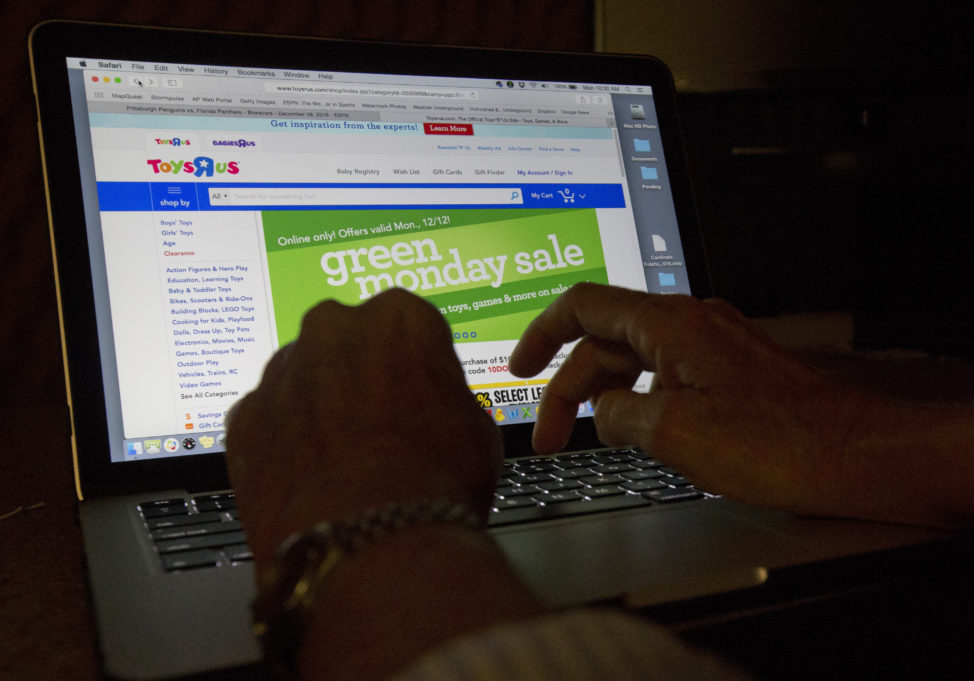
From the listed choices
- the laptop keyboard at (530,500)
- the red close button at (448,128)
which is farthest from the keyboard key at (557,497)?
the red close button at (448,128)

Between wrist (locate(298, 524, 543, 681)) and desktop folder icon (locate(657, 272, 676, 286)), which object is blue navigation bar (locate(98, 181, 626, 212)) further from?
wrist (locate(298, 524, 543, 681))

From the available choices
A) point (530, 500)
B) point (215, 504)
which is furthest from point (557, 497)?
point (215, 504)

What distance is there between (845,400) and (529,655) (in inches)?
13.9

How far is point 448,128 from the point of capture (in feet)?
2.23

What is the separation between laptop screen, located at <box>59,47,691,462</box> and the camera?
560mm

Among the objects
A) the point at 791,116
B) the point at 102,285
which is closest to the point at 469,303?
the point at 102,285

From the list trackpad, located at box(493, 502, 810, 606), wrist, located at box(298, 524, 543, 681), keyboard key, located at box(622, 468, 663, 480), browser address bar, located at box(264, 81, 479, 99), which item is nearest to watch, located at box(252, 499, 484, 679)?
wrist, located at box(298, 524, 543, 681)

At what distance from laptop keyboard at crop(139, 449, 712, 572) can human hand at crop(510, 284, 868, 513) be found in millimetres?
35

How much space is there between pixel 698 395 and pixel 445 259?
0.84 feet

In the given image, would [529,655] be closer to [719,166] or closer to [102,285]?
[102,285]

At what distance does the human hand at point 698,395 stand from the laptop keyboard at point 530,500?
0.03 meters

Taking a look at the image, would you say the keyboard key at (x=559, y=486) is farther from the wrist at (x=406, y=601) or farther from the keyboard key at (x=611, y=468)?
the wrist at (x=406, y=601)

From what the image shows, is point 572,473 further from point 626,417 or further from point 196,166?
point 196,166

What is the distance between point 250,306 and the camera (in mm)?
583
